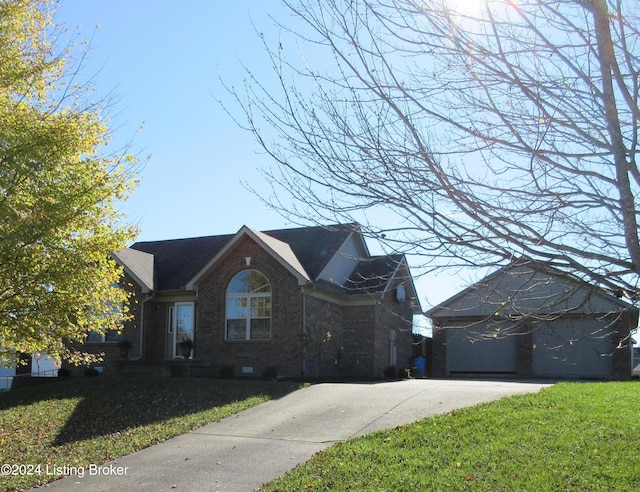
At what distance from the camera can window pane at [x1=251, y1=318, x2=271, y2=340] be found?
2097 cm

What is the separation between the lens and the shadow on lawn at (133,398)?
13.3 metres

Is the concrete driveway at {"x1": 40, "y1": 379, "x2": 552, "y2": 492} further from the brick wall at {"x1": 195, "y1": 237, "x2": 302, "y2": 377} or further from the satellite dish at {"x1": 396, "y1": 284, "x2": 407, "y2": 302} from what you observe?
the satellite dish at {"x1": 396, "y1": 284, "x2": 407, "y2": 302}

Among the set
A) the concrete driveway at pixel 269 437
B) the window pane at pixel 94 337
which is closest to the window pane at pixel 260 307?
the concrete driveway at pixel 269 437

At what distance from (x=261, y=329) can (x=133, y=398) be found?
6438 mm

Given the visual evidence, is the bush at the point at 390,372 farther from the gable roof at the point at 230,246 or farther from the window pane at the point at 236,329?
the window pane at the point at 236,329

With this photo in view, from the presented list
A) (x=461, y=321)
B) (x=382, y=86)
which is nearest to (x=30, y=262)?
(x=382, y=86)

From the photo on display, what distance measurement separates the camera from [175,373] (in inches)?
817

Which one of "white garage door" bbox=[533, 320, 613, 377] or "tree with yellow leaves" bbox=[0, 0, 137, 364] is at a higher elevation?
"tree with yellow leaves" bbox=[0, 0, 137, 364]

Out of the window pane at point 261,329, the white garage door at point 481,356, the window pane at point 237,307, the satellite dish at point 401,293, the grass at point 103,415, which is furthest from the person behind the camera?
the white garage door at point 481,356

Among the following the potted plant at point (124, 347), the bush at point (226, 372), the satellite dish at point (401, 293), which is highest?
the satellite dish at point (401, 293)

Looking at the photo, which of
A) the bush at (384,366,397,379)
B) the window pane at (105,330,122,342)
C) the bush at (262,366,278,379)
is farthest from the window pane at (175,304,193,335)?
the bush at (384,366,397,379)

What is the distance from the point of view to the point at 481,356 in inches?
1041

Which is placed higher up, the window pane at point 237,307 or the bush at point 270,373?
the window pane at point 237,307

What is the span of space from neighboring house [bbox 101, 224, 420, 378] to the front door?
0.12 feet
